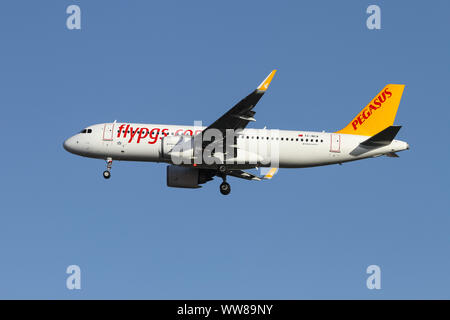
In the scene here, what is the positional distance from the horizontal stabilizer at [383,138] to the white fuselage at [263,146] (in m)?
0.36

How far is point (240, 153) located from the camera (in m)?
55.6

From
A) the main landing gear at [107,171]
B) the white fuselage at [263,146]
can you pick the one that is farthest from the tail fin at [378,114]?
the main landing gear at [107,171]

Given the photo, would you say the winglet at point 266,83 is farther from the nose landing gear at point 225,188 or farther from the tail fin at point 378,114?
the tail fin at point 378,114

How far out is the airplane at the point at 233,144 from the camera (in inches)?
2156

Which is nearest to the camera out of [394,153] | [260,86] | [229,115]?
[260,86]

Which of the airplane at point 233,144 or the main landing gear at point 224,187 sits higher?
the airplane at point 233,144

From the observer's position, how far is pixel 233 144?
55.1 meters

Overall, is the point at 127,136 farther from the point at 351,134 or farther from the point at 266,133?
the point at 351,134

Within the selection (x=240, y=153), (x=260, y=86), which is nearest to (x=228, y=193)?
(x=240, y=153)

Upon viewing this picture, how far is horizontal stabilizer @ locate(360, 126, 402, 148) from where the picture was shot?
179 feet

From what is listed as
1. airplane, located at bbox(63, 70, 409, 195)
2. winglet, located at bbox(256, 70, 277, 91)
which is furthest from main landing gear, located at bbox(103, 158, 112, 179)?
winglet, located at bbox(256, 70, 277, 91)

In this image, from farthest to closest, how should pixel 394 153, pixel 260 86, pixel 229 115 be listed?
1. pixel 394 153
2. pixel 229 115
3. pixel 260 86

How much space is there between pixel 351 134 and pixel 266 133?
642 cm

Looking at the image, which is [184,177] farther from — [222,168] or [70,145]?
[70,145]
